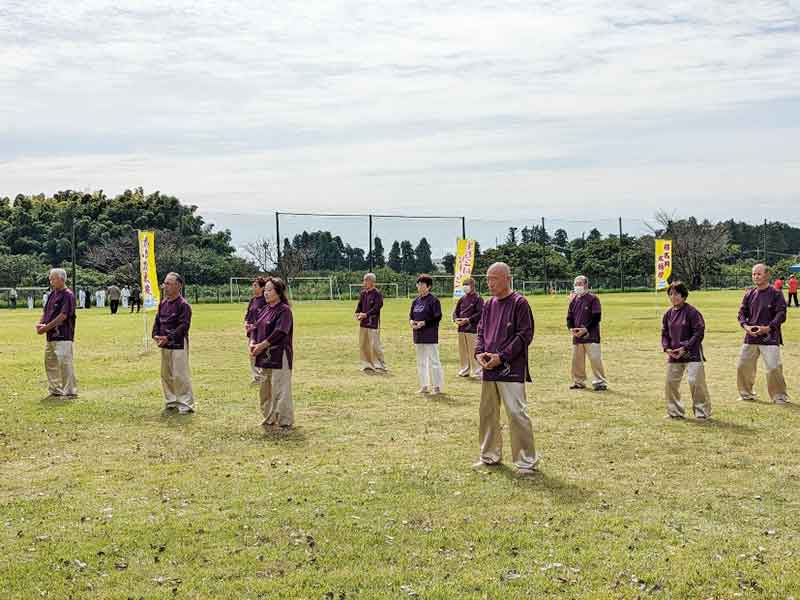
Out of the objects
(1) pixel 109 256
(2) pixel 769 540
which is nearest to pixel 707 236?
(1) pixel 109 256

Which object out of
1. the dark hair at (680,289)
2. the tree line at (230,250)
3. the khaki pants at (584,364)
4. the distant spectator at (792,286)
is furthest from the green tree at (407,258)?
the dark hair at (680,289)

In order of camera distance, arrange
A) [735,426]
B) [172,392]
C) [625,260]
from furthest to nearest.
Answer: [625,260], [172,392], [735,426]

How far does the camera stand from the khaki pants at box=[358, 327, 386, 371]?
1959 cm

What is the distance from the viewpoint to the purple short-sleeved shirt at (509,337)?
376 inches

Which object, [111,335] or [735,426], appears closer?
[735,426]

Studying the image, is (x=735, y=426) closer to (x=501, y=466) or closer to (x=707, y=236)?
(x=501, y=466)

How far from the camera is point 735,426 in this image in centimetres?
1240

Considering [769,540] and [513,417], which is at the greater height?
[513,417]

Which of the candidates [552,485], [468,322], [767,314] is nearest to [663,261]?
[468,322]

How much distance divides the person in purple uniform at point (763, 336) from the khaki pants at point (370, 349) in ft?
24.6

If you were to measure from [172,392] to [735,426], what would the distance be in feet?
26.4

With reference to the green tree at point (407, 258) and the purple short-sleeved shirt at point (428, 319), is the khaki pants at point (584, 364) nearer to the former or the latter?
the purple short-sleeved shirt at point (428, 319)

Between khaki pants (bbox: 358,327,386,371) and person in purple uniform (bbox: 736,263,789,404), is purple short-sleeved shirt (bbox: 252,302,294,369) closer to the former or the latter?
khaki pants (bbox: 358,327,386,371)

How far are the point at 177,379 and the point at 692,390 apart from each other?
7.44m
